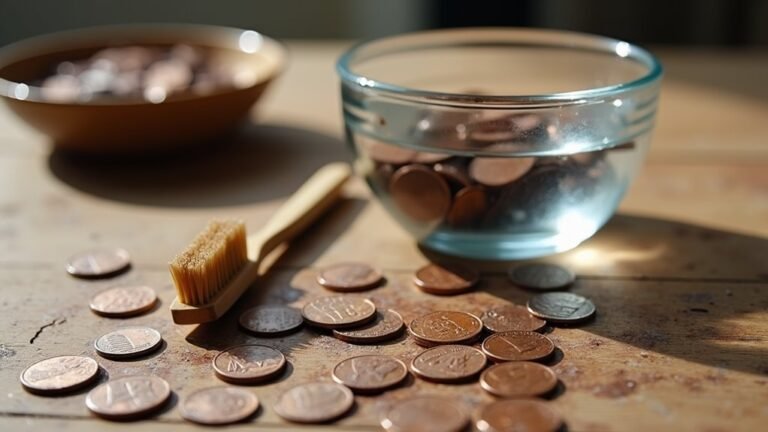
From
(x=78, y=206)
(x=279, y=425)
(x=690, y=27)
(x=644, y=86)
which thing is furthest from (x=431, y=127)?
(x=690, y=27)

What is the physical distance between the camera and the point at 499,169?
694 mm

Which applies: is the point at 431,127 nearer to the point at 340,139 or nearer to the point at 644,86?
the point at 644,86

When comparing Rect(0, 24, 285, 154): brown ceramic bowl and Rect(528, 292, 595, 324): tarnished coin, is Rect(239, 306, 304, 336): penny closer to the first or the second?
Rect(528, 292, 595, 324): tarnished coin

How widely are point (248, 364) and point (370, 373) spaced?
8 cm

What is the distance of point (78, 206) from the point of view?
91 centimetres

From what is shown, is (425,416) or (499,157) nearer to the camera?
(425,416)

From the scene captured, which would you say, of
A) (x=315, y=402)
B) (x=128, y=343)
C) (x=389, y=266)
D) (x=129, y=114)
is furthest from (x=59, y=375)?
(x=129, y=114)

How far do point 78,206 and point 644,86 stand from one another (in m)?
0.55

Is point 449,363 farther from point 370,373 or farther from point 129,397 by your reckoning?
point 129,397

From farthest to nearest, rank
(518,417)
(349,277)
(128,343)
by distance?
1. (349,277)
2. (128,343)
3. (518,417)

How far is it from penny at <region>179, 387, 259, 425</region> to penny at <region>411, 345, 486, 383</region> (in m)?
0.11

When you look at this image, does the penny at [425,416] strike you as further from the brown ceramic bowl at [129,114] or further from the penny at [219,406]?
the brown ceramic bowl at [129,114]

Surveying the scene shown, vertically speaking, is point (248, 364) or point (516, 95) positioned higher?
point (516, 95)

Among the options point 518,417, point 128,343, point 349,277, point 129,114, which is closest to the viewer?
point 518,417
